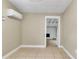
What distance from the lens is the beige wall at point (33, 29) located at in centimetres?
702

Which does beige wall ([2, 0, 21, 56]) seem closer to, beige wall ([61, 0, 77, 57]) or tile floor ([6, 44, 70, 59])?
tile floor ([6, 44, 70, 59])

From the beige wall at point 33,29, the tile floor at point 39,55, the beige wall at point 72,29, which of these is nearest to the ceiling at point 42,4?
the beige wall at point 72,29

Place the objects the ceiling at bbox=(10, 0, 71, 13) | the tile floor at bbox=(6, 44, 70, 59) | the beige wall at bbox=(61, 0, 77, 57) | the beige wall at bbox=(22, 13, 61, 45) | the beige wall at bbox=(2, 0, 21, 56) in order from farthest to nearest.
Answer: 1. the beige wall at bbox=(22, 13, 61, 45)
2. the ceiling at bbox=(10, 0, 71, 13)
3. the tile floor at bbox=(6, 44, 70, 59)
4. the beige wall at bbox=(2, 0, 21, 56)
5. the beige wall at bbox=(61, 0, 77, 57)

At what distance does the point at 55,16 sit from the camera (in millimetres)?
7000

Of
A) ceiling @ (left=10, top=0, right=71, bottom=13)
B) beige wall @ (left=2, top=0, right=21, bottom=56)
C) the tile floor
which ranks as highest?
ceiling @ (left=10, top=0, right=71, bottom=13)

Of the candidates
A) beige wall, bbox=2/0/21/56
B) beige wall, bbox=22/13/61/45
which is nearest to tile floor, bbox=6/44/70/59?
beige wall, bbox=2/0/21/56

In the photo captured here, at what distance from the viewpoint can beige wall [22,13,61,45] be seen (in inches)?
277

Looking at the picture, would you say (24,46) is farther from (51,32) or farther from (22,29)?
(51,32)

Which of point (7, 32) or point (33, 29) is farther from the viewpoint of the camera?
point (33, 29)

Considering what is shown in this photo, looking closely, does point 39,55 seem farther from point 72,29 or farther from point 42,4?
point 42,4

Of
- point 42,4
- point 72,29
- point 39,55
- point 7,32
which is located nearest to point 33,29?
point 42,4

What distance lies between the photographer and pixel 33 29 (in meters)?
7.03

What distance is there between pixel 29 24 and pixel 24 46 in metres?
1.44

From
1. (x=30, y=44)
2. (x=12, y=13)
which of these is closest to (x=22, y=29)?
(x=30, y=44)
